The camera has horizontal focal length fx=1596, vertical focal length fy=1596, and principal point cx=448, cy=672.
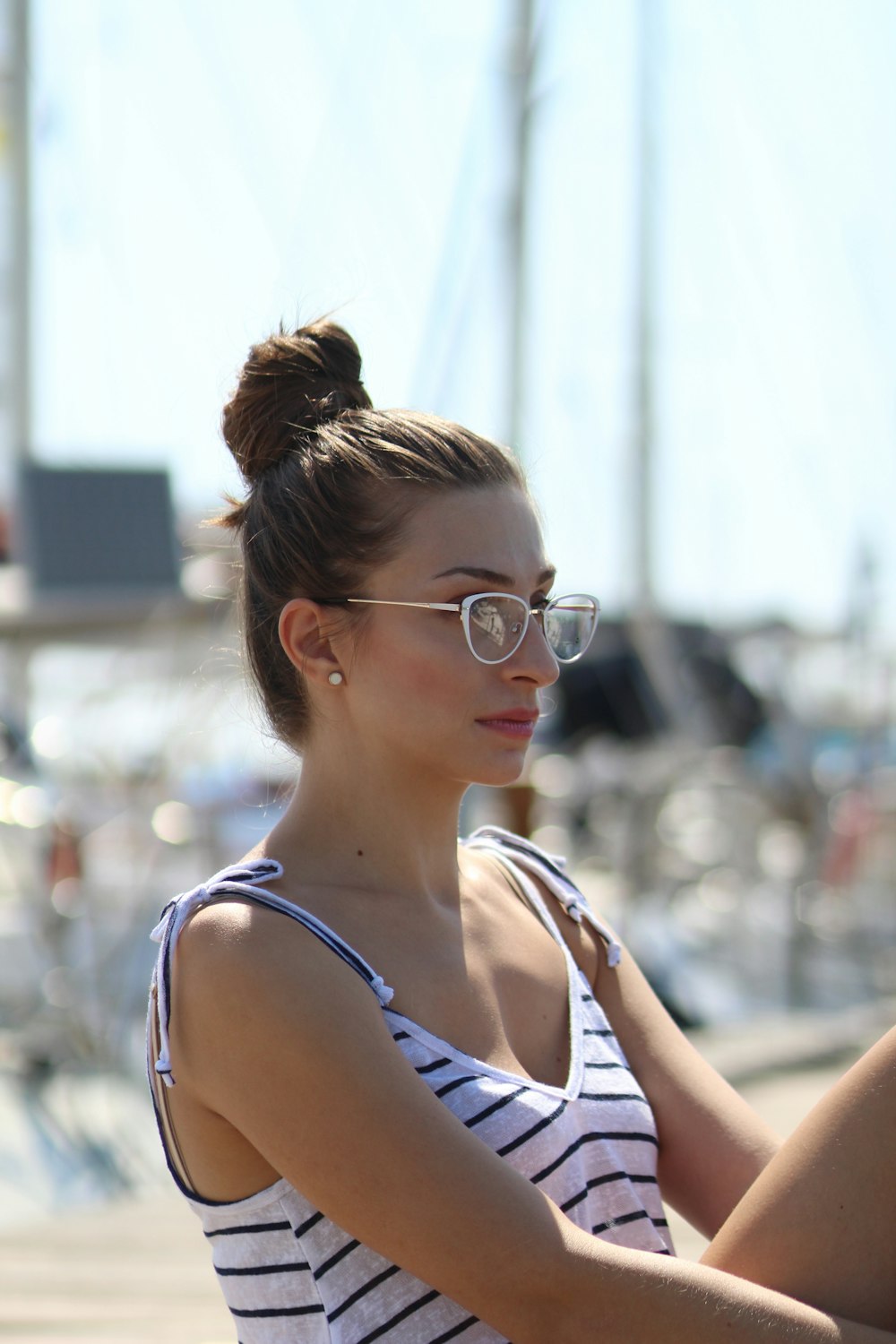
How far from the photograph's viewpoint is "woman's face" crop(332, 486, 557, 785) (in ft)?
4.81

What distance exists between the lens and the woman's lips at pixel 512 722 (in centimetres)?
147

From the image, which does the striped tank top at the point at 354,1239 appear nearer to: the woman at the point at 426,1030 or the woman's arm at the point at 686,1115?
the woman at the point at 426,1030

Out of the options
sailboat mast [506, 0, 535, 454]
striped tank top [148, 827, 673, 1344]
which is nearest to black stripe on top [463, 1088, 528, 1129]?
striped tank top [148, 827, 673, 1344]

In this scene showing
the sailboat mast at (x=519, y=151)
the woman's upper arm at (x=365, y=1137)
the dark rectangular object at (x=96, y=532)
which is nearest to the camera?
the woman's upper arm at (x=365, y=1137)

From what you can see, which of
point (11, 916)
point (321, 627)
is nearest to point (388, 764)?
point (321, 627)

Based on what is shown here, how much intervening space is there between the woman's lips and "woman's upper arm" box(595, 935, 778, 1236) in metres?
0.36

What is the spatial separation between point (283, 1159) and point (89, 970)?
14.8 feet

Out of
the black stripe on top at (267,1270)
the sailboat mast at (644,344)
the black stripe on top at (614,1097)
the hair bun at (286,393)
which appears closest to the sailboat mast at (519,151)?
the sailboat mast at (644,344)

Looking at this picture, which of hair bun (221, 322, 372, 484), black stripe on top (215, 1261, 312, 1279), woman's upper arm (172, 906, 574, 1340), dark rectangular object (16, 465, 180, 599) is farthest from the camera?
dark rectangular object (16, 465, 180, 599)

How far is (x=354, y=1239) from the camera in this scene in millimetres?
1325

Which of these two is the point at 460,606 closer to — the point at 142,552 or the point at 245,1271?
the point at 245,1271

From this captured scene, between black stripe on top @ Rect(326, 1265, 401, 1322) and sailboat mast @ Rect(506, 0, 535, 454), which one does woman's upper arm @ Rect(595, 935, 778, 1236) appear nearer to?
black stripe on top @ Rect(326, 1265, 401, 1322)

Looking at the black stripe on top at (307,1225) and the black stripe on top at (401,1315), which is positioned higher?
the black stripe on top at (307,1225)

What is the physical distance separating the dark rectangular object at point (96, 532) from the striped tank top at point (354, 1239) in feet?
12.1
